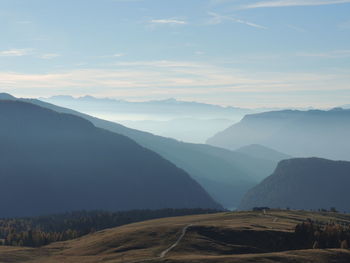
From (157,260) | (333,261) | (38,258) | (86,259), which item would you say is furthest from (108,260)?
(333,261)

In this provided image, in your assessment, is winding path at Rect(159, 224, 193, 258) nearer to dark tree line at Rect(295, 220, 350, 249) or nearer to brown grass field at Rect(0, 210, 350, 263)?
brown grass field at Rect(0, 210, 350, 263)

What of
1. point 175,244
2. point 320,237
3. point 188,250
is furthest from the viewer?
point 320,237

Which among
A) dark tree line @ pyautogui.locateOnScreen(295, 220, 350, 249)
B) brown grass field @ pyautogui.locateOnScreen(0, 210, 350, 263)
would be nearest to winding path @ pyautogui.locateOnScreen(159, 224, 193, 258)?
brown grass field @ pyautogui.locateOnScreen(0, 210, 350, 263)

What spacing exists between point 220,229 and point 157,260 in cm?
6031

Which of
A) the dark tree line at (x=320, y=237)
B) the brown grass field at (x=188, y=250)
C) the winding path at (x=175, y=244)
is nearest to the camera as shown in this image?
the brown grass field at (x=188, y=250)

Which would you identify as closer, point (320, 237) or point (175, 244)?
point (175, 244)

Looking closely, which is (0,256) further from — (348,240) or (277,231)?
(348,240)

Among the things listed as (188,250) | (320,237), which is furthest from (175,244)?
(320,237)

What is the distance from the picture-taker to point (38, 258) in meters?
180

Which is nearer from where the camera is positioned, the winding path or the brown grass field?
the brown grass field

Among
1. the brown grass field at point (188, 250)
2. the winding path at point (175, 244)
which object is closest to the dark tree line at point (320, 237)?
the brown grass field at point (188, 250)

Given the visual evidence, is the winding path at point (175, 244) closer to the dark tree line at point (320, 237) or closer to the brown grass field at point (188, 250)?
the brown grass field at point (188, 250)

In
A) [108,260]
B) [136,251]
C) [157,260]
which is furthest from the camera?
[136,251]

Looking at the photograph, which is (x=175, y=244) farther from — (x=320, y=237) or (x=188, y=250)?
(x=320, y=237)
